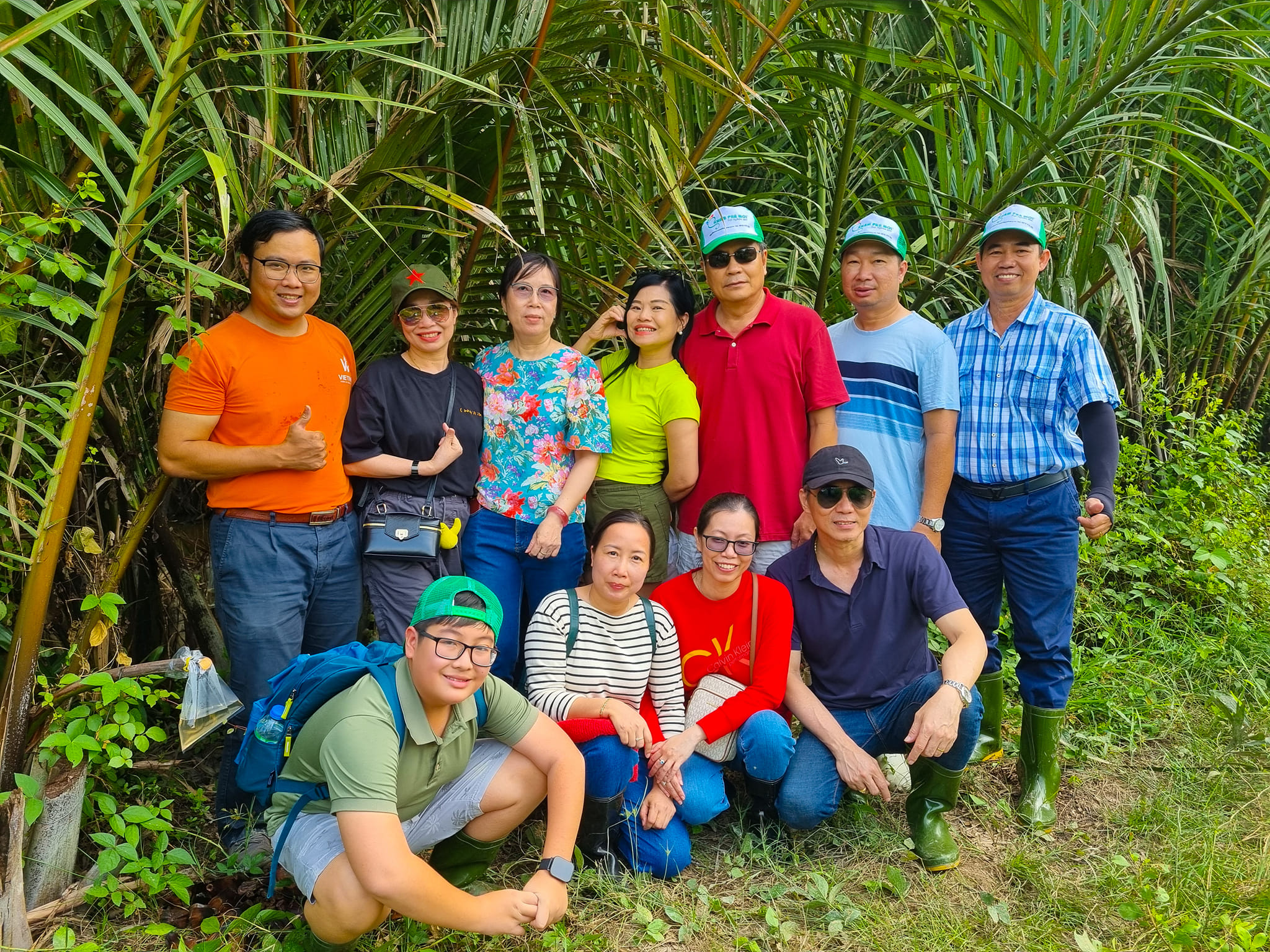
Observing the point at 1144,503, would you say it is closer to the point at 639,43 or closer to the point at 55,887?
the point at 639,43

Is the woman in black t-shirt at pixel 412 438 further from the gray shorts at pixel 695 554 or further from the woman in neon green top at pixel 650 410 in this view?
the gray shorts at pixel 695 554

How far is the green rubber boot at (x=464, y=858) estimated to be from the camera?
2775mm

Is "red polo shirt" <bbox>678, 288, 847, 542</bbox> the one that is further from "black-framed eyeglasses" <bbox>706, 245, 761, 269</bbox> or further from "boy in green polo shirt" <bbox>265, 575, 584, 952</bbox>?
"boy in green polo shirt" <bbox>265, 575, 584, 952</bbox>

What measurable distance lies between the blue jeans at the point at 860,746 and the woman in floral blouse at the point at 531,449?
3.06ft

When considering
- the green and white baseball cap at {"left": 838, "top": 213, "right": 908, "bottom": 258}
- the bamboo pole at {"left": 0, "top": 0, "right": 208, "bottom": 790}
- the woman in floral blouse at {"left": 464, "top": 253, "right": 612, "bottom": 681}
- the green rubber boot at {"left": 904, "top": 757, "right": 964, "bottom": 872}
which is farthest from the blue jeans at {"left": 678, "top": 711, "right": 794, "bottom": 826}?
the bamboo pole at {"left": 0, "top": 0, "right": 208, "bottom": 790}

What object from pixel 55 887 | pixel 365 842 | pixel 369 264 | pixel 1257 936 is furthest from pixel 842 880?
pixel 369 264

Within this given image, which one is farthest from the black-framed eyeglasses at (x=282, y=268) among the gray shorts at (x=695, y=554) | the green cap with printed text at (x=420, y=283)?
the gray shorts at (x=695, y=554)

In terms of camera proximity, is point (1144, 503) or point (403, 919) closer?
point (403, 919)

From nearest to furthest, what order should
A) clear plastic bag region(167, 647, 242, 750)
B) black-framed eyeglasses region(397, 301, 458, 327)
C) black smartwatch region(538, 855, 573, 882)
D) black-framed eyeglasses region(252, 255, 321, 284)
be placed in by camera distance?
black smartwatch region(538, 855, 573, 882) → clear plastic bag region(167, 647, 242, 750) → black-framed eyeglasses region(252, 255, 321, 284) → black-framed eyeglasses region(397, 301, 458, 327)

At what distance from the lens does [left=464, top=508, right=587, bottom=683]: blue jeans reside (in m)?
3.17

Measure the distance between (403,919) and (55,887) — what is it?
87 centimetres

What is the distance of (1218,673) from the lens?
177 inches

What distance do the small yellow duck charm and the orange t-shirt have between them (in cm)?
31

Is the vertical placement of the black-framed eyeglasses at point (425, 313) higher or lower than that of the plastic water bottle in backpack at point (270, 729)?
higher
